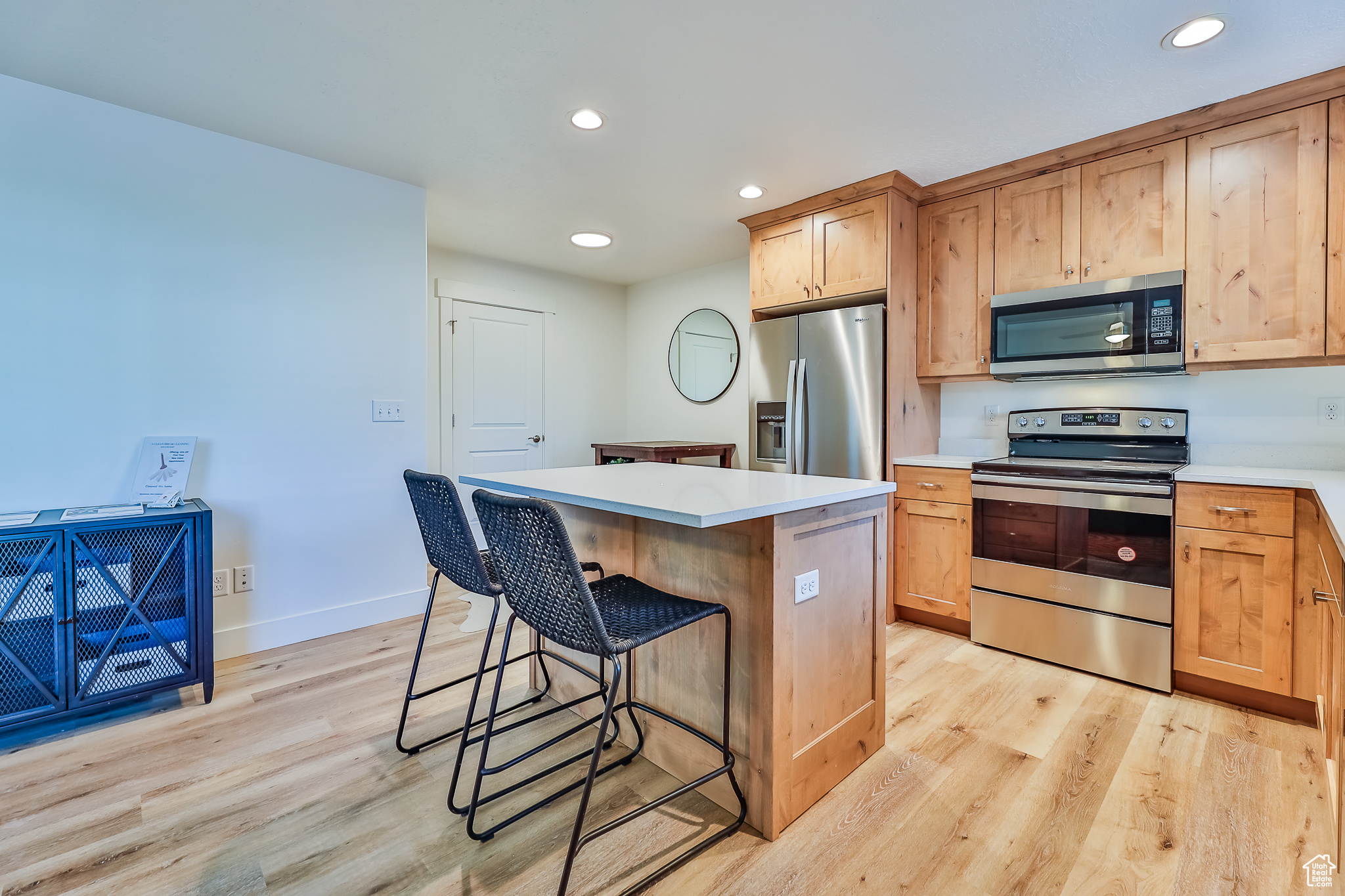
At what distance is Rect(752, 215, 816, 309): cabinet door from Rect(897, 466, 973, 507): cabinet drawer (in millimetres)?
1113

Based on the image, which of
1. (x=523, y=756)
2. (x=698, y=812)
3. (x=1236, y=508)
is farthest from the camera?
(x=1236, y=508)

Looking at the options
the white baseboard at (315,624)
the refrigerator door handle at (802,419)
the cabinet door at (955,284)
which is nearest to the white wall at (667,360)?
the refrigerator door handle at (802,419)

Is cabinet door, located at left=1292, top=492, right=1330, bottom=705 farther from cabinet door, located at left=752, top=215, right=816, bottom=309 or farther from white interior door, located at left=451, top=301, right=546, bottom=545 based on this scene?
white interior door, located at left=451, top=301, right=546, bottom=545

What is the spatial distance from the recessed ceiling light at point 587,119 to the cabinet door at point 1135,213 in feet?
7.21

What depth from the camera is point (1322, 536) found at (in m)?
1.77

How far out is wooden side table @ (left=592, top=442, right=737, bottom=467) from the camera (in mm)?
4074

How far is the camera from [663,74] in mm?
2139

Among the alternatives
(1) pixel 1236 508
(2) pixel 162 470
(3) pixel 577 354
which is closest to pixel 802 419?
(1) pixel 1236 508

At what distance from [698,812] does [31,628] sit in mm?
2273

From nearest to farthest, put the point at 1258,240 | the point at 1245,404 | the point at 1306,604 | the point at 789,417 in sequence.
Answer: the point at 1306,604 < the point at 1258,240 < the point at 1245,404 < the point at 789,417

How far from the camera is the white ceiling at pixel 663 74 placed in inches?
72.6

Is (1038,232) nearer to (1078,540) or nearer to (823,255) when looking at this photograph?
(823,255)

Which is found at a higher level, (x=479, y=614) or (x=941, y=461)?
(x=941, y=461)

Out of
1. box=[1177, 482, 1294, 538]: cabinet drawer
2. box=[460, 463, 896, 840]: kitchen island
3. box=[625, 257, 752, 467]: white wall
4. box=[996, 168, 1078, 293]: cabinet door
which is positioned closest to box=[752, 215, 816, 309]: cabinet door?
box=[625, 257, 752, 467]: white wall
